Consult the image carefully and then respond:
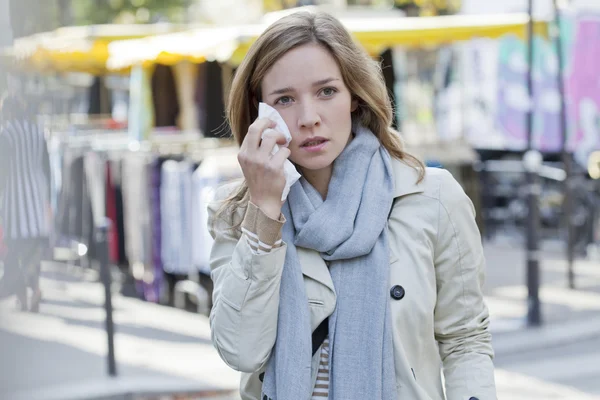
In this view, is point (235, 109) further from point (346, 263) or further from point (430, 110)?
point (430, 110)

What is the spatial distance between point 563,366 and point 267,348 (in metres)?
5.66

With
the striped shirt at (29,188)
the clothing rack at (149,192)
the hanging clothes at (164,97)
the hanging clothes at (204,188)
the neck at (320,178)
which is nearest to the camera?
the neck at (320,178)

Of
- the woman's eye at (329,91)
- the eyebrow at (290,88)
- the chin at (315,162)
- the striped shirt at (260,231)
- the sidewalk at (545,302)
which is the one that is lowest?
the sidewalk at (545,302)

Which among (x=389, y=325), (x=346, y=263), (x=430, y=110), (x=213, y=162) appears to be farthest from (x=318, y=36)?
(x=430, y=110)

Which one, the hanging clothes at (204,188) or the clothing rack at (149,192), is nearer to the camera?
the hanging clothes at (204,188)

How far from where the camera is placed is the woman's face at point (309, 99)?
8.07 feet

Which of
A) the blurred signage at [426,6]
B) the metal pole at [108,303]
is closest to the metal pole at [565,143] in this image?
the metal pole at [108,303]

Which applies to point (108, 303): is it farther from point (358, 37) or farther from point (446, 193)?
point (446, 193)

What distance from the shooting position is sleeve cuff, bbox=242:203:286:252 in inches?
91.4

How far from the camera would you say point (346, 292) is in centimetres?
244

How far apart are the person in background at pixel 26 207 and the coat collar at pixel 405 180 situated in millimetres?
2995

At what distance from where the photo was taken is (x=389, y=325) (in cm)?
239

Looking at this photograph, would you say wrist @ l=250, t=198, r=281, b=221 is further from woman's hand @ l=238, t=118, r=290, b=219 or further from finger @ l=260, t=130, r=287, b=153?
finger @ l=260, t=130, r=287, b=153

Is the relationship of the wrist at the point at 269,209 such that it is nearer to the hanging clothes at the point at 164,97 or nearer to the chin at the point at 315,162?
the chin at the point at 315,162
